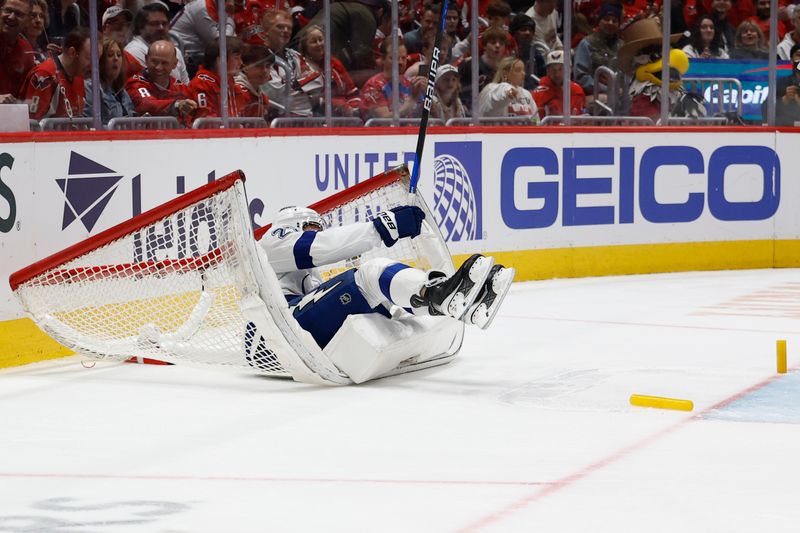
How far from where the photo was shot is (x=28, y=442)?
3.67m

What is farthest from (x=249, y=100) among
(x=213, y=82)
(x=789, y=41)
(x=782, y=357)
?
(x=789, y=41)

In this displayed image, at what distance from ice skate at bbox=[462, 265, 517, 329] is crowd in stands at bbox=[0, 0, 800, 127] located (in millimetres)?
1990

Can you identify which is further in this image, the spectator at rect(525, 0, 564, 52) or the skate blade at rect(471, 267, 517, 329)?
the spectator at rect(525, 0, 564, 52)

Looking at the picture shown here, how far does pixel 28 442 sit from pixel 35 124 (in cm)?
224

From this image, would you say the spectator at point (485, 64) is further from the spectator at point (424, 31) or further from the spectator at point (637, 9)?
the spectator at point (637, 9)

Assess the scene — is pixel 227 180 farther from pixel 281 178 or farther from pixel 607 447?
pixel 281 178

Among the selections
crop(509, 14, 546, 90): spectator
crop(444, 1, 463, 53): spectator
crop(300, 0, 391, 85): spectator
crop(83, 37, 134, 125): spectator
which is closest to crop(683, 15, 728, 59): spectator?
crop(509, 14, 546, 90): spectator

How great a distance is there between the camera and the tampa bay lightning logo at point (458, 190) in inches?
292

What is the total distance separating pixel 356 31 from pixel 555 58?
1.56 m

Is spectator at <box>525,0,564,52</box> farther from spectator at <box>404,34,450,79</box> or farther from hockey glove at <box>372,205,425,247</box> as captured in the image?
hockey glove at <box>372,205,425,247</box>

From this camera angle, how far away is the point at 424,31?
7.74 metres

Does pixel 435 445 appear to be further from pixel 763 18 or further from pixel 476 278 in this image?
pixel 763 18

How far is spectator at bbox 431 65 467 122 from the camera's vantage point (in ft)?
25.5

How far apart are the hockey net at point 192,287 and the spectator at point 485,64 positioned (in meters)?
2.83
